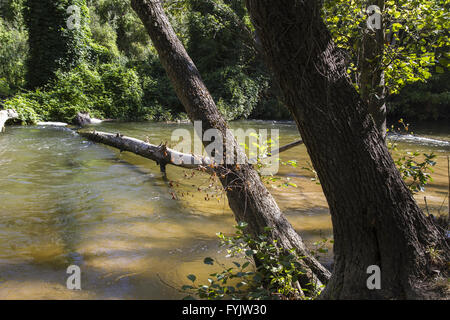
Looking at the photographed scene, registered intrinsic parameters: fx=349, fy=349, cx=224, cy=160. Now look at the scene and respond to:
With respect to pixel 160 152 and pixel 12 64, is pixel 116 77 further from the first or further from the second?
pixel 160 152

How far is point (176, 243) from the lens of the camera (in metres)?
4.15

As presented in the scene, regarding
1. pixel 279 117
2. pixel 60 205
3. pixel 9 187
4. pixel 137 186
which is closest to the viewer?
pixel 60 205

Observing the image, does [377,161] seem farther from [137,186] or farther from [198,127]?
[137,186]

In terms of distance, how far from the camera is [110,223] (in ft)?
15.2

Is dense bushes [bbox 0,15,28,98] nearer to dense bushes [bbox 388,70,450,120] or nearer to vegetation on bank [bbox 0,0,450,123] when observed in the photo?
vegetation on bank [bbox 0,0,450,123]

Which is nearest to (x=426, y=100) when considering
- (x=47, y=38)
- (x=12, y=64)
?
(x=47, y=38)

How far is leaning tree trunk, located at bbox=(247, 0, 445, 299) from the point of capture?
72.9 inches

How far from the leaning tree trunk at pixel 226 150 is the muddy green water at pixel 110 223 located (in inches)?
34.6

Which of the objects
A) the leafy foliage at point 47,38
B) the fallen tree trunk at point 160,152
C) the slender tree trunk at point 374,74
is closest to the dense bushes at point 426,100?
the fallen tree trunk at point 160,152

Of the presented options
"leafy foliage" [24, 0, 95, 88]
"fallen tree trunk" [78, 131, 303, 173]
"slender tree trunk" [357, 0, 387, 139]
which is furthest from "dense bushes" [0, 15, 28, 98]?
"slender tree trunk" [357, 0, 387, 139]

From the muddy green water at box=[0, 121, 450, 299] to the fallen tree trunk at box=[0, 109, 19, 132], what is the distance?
3186 millimetres

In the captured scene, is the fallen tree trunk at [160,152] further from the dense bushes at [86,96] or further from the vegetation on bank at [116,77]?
the vegetation on bank at [116,77]
